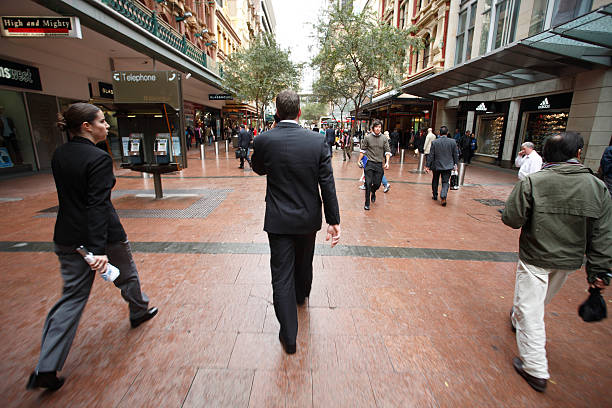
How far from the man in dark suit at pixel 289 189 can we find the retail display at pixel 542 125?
48.0 ft

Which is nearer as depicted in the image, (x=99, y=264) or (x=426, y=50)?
(x=99, y=264)

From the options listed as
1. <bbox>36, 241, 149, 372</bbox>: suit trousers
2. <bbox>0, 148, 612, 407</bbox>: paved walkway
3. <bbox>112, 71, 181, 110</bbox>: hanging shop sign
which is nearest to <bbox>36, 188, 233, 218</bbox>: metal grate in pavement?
<bbox>0, 148, 612, 407</bbox>: paved walkway

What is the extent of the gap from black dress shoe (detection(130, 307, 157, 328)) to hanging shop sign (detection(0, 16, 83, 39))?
311 inches

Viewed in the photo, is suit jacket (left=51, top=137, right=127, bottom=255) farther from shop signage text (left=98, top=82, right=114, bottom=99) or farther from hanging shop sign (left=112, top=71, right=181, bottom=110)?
Result: shop signage text (left=98, top=82, right=114, bottom=99)

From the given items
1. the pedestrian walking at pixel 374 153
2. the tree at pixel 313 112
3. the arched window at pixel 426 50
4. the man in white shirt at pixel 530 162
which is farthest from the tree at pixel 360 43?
the tree at pixel 313 112

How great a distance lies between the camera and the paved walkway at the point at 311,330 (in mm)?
2164

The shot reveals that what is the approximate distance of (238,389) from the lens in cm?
216

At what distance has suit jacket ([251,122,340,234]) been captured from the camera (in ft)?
7.53

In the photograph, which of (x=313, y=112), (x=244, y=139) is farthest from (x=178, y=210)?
(x=313, y=112)

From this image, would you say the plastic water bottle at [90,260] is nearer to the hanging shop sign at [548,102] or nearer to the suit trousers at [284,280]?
the suit trousers at [284,280]

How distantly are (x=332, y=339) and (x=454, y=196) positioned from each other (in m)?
7.67

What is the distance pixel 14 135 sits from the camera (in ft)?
37.6

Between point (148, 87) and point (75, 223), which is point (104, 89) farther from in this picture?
point (75, 223)

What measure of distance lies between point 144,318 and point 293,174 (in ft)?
6.53
